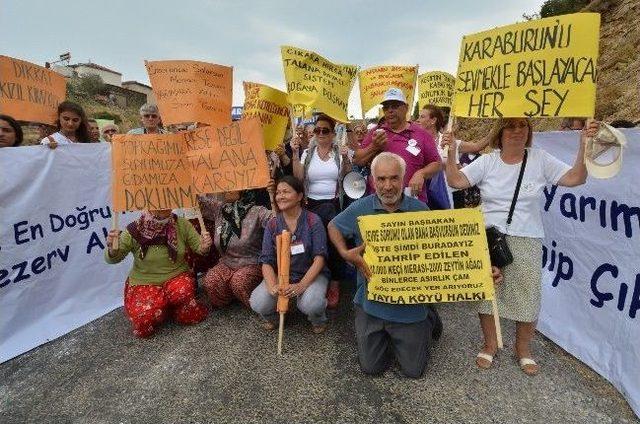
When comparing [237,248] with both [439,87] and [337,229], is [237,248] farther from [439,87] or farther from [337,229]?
[439,87]

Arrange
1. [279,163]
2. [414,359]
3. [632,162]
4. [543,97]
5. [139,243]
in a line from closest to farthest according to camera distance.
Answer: [543,97] < [632,162] < [414,359] < [139,243] < [279,163]

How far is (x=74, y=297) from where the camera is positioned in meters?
4.14

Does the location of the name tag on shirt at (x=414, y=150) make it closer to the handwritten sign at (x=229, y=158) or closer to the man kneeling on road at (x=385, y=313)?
the man kneeling on road at (x=385, y=313)

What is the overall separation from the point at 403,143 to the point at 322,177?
96 cm

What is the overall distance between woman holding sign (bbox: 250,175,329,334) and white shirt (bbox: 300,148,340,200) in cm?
49

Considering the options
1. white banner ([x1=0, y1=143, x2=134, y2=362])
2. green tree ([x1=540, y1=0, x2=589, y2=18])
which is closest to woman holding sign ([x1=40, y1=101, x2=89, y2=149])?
white banner ([x1=0, y1=143, x2=134, y2=362])

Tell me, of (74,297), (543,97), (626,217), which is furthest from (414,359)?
(74,297)

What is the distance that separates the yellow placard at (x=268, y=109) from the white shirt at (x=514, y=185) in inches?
90.4

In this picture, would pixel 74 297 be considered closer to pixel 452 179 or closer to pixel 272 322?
pixel 272 322

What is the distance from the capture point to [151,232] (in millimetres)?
3750

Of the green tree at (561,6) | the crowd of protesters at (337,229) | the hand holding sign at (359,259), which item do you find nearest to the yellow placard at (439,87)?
the crowd of protesters at (337,229)

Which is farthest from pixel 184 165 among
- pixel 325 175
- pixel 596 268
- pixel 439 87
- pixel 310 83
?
pixel 439 87

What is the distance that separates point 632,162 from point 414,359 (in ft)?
7.33

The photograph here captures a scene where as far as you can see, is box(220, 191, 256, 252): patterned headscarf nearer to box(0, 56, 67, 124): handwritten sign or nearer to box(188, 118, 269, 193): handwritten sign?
box(188, 118, 269, 193): handwritten sign
